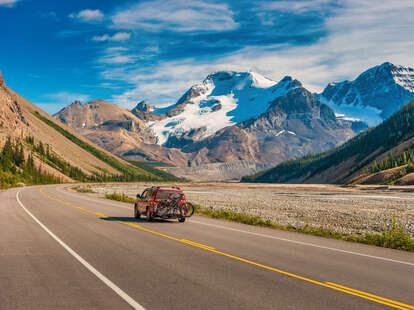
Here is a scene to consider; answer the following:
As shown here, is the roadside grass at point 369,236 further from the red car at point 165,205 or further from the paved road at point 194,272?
the red car at point 165,205

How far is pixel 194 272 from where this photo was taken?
11180 millimetres

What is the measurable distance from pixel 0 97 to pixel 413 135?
184731mm

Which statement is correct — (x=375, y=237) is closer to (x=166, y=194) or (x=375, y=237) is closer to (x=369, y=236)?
(x=369, y=236)

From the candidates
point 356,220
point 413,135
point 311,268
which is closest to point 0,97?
point 413,135

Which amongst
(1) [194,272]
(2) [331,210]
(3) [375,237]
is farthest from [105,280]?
(2) [331,210]

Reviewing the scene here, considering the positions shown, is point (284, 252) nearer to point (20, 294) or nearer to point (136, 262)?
point (136, 262)

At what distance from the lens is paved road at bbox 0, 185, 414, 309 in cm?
857

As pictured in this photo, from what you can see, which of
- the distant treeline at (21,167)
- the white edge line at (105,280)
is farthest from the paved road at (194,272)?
the distant treeline at (21,167)

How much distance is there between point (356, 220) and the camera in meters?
30.6

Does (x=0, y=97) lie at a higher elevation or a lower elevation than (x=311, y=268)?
higher

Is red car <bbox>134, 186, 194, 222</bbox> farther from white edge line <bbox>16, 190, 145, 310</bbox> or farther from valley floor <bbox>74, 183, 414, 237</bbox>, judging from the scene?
white edge line <bbox>16, 190, 145, 310</bbox>

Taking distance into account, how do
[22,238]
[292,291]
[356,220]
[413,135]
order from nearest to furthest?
[292,291] → [22,238] → [356,220] → [413,135]

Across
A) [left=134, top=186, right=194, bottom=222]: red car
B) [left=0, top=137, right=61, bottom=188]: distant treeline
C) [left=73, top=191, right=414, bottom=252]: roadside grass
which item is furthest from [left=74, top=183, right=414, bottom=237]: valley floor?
[left=0, top=137, right=61, bottom=188]: distant treeline

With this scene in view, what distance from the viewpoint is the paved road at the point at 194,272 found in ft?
28.1
